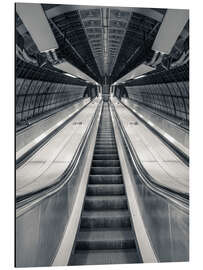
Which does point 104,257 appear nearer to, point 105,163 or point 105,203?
point 105,203

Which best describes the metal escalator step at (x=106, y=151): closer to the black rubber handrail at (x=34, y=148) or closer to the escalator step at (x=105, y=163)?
the escalator step at (x=105, y=163)

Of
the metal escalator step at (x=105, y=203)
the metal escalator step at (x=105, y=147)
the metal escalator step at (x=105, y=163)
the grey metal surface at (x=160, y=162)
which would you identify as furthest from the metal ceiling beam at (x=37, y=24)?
the metal escalator step at (x=105, y=147)

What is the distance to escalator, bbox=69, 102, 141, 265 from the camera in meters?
4.58

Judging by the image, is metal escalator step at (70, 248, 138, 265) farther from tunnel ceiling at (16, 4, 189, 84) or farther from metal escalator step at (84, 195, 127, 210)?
tunnel ceiling at (16, 4, 189, 84)

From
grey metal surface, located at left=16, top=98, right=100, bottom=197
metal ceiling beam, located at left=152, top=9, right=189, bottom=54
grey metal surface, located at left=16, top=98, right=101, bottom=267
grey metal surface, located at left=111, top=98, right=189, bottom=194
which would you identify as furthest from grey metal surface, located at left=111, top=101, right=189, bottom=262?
metal ceiling beam, located at left=152, top=9, right=189, bottom=54

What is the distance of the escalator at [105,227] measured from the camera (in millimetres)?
4578

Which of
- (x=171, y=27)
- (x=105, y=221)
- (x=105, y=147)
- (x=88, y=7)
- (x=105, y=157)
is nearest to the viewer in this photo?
(x=88, y=7)

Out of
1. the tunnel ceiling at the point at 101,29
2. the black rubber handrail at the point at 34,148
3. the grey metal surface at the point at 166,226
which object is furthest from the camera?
the tunnel ceiling at the point at 101,29

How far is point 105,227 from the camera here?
17.3 ft

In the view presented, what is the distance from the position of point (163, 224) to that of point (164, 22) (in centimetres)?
303

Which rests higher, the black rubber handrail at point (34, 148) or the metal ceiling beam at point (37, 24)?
the metal ceiling beam at point (37, 24)

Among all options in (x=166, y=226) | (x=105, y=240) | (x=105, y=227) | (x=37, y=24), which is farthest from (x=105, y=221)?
(x=37, y=24)

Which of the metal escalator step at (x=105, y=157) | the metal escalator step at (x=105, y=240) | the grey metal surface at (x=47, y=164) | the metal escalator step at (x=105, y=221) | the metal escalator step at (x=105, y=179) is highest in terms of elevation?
the grey metal surface at (x=47, y=164)
